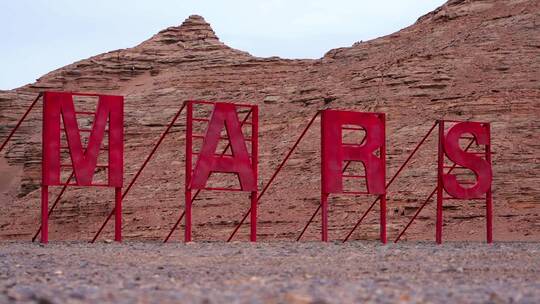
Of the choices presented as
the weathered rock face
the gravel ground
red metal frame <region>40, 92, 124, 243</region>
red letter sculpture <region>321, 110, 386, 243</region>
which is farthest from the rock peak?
the gravel ground

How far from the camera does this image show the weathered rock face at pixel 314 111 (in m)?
45.2

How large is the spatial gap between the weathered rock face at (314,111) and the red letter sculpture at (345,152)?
393 inches

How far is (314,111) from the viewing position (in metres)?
56.7

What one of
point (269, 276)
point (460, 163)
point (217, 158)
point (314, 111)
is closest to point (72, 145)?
point (217, 158)

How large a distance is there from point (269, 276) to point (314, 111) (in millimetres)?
40458

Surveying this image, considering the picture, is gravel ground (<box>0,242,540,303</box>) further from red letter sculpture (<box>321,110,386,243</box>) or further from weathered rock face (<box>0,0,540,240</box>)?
weathered rock face (<box>0,0,540,240</box>)

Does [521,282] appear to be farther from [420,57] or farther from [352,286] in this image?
[420,57]

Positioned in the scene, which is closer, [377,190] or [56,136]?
[56,136]

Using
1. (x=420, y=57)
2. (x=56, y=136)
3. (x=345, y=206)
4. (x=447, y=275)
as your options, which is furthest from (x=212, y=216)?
(x=447, y=275)

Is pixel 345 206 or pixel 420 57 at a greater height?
pixel 420 57

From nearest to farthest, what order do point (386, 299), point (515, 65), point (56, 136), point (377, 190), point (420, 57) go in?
point (386, 299)
point (56, 136)
point (377, 190)
point (515, 65)
point (420, 57)

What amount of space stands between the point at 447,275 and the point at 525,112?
1286 inches

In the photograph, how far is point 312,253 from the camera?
24.3 meters

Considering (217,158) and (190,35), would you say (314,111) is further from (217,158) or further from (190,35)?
(217,158)
